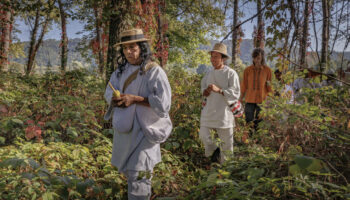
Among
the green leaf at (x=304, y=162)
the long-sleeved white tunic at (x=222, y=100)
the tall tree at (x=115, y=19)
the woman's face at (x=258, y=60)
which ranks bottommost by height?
the green leaf at (x=304, y=162)

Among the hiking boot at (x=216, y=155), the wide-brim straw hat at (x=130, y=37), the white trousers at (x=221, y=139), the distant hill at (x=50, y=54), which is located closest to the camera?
the wide-brim straw hat at (x=130, y=37)

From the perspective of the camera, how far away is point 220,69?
4.44m

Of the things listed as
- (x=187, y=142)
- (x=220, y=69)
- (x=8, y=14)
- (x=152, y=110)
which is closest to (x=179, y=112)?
(x=187, y=142)

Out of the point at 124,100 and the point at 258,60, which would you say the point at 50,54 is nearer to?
the point at 258,60

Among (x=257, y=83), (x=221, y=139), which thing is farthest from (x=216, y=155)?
(x=257, y=83)

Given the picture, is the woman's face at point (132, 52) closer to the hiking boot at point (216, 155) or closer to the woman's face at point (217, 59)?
the woman's face at point (217, 59)

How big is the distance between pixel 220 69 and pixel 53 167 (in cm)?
281

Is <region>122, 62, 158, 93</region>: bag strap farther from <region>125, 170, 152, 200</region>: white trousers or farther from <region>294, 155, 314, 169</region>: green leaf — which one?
<region>294, 155, 314, 169</region>: green leaf

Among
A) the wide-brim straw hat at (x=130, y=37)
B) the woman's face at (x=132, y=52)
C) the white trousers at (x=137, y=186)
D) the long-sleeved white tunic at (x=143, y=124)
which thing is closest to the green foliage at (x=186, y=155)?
the white trousers at (x=137, y=186)

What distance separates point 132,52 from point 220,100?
199 cm

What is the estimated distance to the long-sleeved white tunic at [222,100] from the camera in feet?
14.0

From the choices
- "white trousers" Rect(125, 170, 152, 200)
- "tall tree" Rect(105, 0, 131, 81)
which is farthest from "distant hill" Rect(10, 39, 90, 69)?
"white trousers" Rect(125, 170, 152, 200)

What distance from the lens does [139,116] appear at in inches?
109

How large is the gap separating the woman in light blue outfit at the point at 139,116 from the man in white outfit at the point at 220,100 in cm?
156
